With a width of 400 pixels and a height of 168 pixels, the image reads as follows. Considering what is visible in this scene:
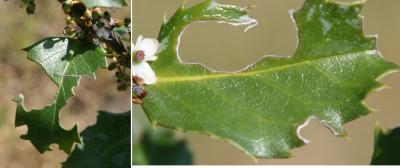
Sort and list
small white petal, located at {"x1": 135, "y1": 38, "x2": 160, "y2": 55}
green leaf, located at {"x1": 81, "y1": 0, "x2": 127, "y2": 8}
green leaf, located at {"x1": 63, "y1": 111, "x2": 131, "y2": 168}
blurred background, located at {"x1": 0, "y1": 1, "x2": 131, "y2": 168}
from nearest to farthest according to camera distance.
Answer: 1. green leaf, located at {"x1": 81, "y1": 0, "x2": 127, "y2": 8}
2. small white petal, located at {"x1": 135, "y1": 38, "x2": 160, "y2": 55}
3. green leaf, located at {"x1": 63, "y1": 111, "x2": 131, "y2": 168}
4. blurred background, located at {"x1": 0, "y1": 1, "x2": 131, "y2": 168}

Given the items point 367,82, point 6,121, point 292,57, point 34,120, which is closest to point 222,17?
point 292,57

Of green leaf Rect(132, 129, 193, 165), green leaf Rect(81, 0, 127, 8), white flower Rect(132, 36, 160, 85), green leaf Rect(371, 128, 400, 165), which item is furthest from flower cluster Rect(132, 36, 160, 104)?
green leaf Rect(371, 128, 400, 165)

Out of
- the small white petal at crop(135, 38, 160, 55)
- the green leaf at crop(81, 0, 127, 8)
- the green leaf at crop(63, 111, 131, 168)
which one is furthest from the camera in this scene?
the green leaf at crop(63, 111, 131, 168)

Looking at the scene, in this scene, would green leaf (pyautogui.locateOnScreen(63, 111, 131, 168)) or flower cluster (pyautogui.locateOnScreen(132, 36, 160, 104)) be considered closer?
flower cluster (pyautogui.locateOnScreen(132, 36, 160, 104))

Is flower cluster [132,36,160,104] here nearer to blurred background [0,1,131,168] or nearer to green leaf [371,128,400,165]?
green leaf [371,128,400,165]

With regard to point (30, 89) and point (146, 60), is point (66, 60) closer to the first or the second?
point (146, 60)

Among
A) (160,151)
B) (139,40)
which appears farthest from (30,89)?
(139,40)

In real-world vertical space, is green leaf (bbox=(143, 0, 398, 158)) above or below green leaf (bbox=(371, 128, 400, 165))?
above
